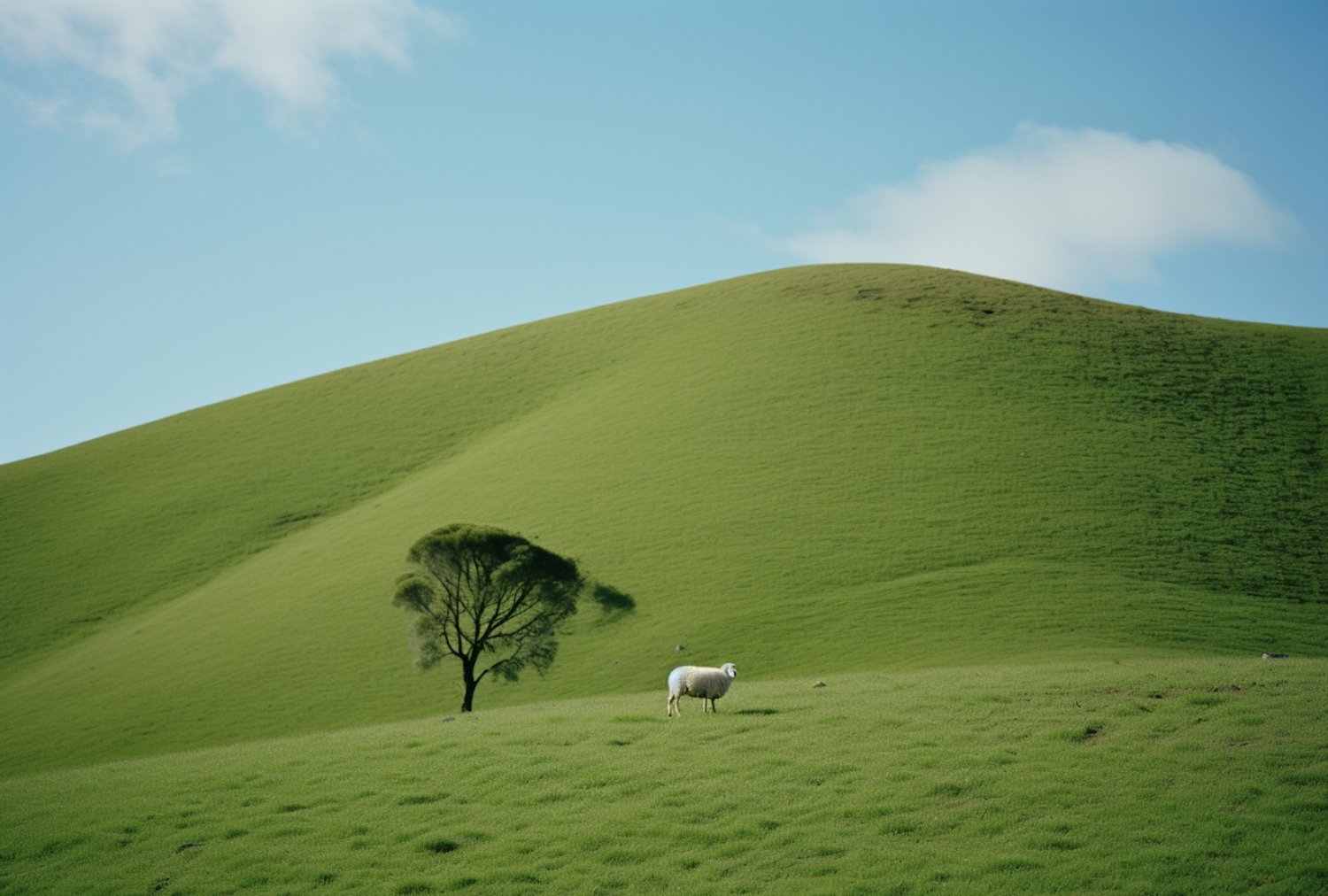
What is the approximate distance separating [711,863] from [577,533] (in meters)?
35.3

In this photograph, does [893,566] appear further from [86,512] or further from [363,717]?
[86,512]

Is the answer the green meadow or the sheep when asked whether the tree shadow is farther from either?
the sheep

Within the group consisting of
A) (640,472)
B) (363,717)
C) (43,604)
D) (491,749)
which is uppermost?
(640,472)

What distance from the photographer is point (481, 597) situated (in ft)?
115

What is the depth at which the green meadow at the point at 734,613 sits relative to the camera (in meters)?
11.6

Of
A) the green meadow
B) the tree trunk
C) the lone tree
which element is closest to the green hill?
the green meadow

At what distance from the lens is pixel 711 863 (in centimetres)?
1080

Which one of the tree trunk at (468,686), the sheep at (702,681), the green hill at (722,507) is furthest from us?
the green hill at (722,507)

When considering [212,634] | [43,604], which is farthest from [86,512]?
[212,634]

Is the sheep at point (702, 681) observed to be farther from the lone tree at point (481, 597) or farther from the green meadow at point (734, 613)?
the lone tree at point (481, 597)

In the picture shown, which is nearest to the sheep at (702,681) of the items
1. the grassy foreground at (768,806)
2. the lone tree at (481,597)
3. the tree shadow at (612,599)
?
the grassy foreground at (768,806)

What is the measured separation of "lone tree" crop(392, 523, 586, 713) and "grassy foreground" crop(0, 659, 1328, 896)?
1703 centimetres

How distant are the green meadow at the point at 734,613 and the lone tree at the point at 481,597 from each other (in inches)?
66.7

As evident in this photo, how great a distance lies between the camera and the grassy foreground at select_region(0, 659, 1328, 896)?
1040 cm
